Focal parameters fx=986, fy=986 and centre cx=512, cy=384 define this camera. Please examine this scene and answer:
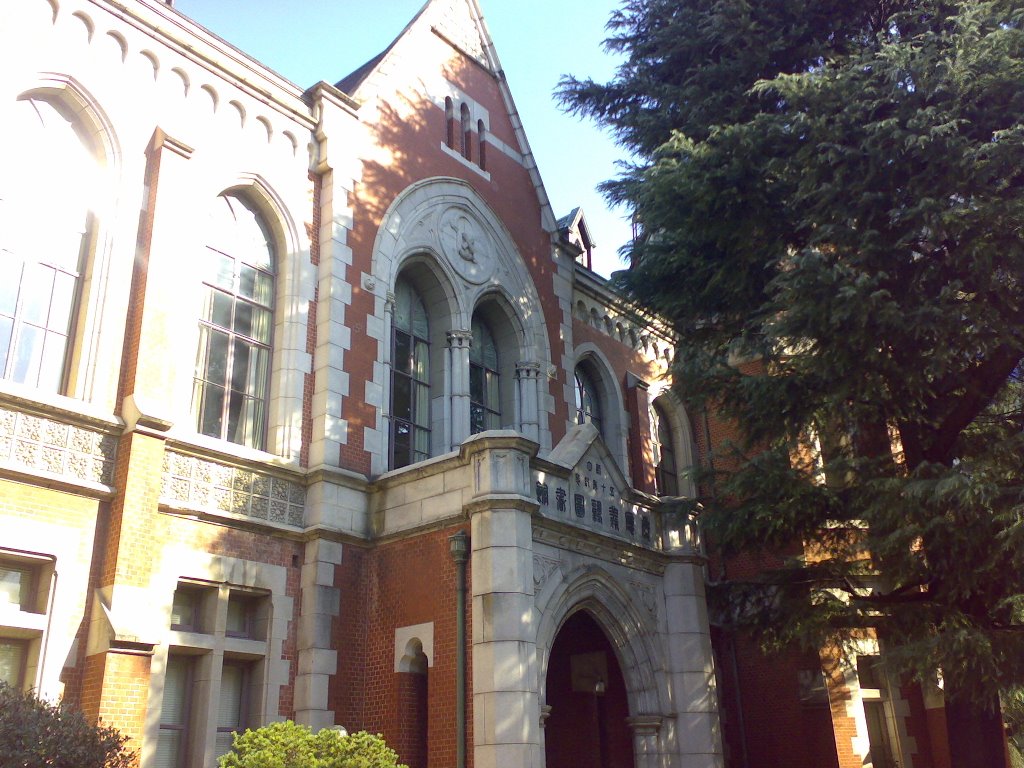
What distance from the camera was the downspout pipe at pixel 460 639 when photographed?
1091cm

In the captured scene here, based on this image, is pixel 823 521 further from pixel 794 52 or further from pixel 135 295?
pixel 135 295

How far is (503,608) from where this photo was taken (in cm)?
1118

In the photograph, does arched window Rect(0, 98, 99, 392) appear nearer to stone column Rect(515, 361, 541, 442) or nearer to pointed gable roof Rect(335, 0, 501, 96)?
pointed gable roof Rect(335, 0, 501, 96)

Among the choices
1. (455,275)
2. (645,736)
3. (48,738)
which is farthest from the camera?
(455,275)

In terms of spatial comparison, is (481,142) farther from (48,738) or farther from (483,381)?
(48,738)

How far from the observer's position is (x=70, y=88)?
12336 mm

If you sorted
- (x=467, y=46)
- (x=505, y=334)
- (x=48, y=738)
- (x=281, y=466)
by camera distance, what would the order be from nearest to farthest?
(x=48, y=738) → (x=281, y=466) → (x=505, y=334) → (x=467, y=46)

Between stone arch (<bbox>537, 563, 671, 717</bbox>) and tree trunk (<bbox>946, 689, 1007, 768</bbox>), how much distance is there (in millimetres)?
3623

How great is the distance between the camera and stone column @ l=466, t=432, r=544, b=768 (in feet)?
35.0

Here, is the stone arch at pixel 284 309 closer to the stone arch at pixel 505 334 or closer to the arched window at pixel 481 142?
the stone arch at pixel 505 334

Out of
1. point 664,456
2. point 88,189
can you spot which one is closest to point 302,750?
point 88,189

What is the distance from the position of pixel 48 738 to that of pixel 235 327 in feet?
21.4

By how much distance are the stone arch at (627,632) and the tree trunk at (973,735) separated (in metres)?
3.62

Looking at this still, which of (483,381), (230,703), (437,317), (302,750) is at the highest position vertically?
(437,317)
